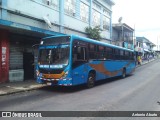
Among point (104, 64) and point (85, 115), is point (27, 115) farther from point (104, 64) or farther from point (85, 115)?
point (104, 64)

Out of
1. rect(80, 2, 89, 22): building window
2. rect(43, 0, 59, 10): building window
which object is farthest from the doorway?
rect(80, 2, 89, 22): building window

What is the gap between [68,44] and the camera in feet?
38.9

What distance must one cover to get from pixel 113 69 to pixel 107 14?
17.4 m

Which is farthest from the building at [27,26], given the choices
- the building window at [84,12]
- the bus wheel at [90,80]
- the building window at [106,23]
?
the building window at [106,23]

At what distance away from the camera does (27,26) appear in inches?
535

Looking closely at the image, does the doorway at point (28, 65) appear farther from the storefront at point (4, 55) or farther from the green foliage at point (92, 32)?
the green foliage at point (92, 32)

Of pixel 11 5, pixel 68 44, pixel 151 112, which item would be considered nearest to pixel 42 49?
pixel 68 44

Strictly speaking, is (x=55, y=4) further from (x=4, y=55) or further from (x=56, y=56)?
(x=56, y=56)

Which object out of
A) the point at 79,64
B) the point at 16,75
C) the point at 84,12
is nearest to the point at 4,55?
the point at 16,75

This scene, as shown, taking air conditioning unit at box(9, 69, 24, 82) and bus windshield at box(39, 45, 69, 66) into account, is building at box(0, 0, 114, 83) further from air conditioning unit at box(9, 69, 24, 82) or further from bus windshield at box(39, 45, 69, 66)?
bus windshield at box(39, 45, 69, 66)

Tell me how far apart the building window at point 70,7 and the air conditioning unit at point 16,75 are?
821cm

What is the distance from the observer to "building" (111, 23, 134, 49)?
38.5 metres

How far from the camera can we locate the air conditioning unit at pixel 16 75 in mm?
15169

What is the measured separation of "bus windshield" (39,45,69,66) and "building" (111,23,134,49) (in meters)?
26.1
